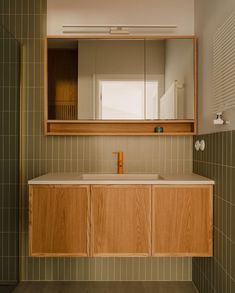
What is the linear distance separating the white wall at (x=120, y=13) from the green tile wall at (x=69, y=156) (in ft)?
0.43

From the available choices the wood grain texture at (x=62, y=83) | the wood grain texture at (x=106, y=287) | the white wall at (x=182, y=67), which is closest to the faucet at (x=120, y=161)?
the wood grain texture at (x=62, y=83)

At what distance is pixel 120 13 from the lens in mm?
2703

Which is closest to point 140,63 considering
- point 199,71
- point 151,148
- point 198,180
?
point 199,71

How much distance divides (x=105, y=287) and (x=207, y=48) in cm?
206

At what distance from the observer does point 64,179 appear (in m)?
2.21

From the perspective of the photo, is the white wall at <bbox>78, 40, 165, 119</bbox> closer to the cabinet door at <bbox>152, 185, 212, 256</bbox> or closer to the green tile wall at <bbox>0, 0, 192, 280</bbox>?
the green tile wall at <bbox>0, 0, 192, 280</bbox>

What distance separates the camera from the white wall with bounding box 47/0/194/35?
2.70m

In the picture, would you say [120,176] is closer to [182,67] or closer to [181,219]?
[181,219]

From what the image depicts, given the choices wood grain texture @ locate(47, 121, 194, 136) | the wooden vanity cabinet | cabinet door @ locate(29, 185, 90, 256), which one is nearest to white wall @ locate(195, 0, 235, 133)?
wood grain texture @ locate(47, 121, 194, 136)

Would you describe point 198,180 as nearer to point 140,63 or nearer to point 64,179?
point 64,179

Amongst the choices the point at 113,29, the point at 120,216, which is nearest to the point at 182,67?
the point at 113,29

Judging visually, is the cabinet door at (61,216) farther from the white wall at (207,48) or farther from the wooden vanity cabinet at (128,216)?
the white wall at (207,48)

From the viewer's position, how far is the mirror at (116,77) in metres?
2.59

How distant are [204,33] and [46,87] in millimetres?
1324
